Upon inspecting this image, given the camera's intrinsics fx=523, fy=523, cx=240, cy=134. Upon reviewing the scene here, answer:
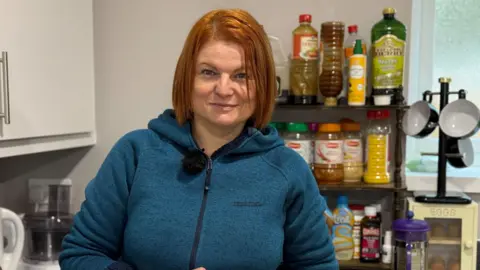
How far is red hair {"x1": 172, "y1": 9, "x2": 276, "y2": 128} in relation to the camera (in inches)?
35.9

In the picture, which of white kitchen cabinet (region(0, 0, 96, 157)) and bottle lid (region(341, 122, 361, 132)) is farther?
bottle lid (region(341, 122, 361, 132))

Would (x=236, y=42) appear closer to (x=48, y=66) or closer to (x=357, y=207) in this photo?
(x=48, y=66)

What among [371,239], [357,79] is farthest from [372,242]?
[357,79]

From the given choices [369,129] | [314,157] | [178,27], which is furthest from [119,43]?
[369,129]

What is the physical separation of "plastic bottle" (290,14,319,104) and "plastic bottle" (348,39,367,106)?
0.11 m

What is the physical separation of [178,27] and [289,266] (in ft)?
3.62

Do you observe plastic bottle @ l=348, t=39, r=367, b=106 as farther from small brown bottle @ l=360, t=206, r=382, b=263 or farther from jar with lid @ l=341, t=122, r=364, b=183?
small brown bottle @ l=360, t=206, r=382, b=263

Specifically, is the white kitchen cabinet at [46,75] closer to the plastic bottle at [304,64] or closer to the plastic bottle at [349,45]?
the plastic bottle at [304,64]

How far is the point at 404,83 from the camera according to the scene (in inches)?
67.5

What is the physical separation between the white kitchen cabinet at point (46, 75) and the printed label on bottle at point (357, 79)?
34.9 inches

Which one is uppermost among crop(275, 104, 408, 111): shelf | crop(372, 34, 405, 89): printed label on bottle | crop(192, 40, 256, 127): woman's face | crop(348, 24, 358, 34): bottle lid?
crop(348, 24, 358, 34): bottle lid

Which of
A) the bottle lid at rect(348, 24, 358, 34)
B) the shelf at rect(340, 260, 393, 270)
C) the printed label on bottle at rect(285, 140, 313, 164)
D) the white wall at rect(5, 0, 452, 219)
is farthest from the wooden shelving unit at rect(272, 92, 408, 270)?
the white wall at rect(5, 0, 452, 219)

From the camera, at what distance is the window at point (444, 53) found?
185 centimetres

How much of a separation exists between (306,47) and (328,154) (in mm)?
336
